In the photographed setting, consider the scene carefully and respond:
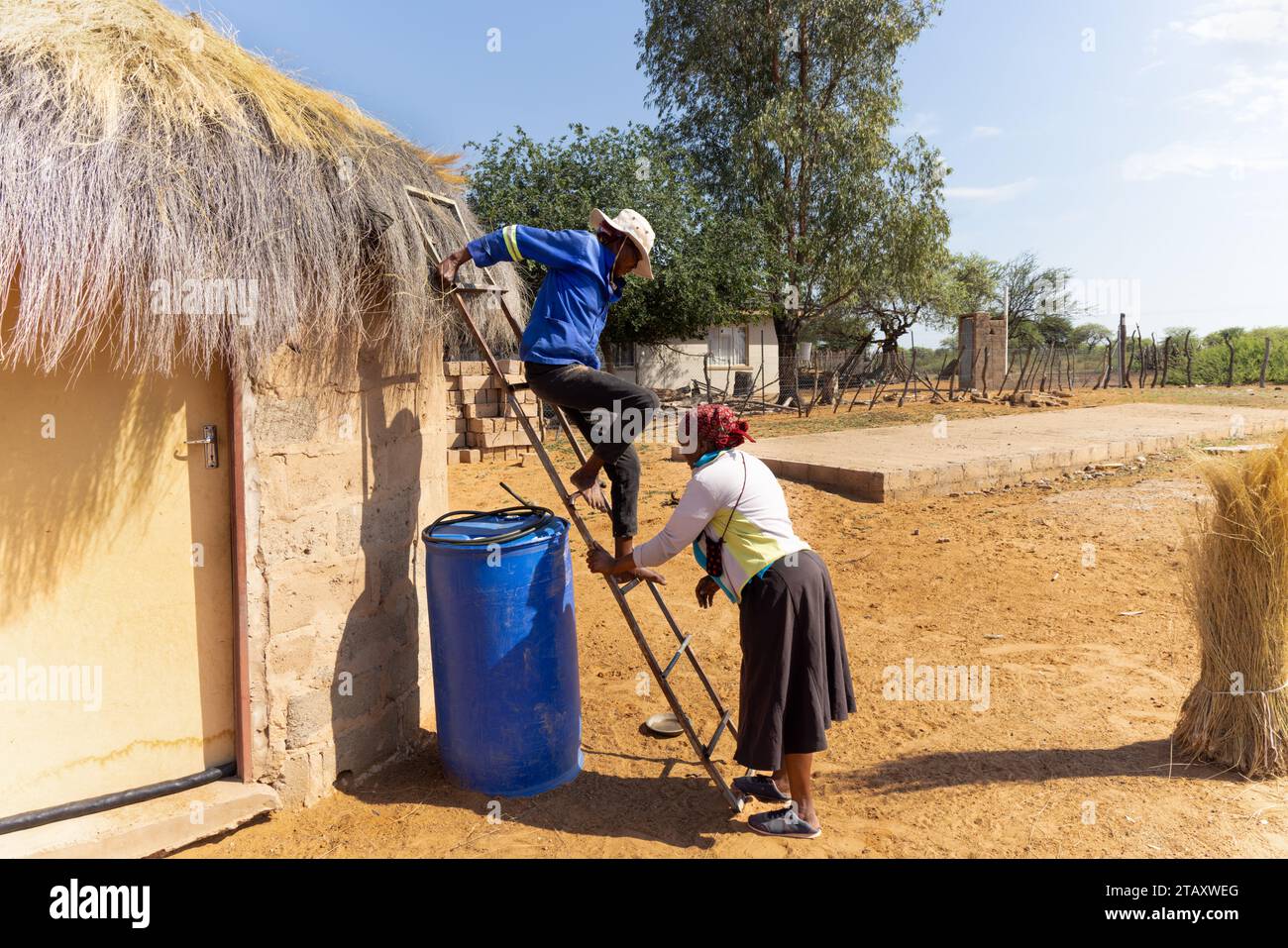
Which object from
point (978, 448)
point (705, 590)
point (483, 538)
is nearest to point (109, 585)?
point (483, 538)

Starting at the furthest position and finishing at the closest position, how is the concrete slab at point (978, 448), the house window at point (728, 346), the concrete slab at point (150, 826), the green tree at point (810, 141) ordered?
the house window at point (728, 346) → the green tree at point (810, 141) → the concrete slab at point (978, 448) → the concrete slab at point (150, 826)

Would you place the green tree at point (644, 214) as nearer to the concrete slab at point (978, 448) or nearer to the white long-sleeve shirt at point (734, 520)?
the concrete slab at point (978, 448)

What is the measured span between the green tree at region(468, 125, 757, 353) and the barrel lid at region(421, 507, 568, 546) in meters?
13.3

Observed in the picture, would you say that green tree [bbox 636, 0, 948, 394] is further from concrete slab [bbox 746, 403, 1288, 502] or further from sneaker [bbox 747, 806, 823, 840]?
sneaker [bbox 747, 806, 823, 840]

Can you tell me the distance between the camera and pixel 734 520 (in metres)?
3.26

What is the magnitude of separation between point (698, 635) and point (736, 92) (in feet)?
66.7

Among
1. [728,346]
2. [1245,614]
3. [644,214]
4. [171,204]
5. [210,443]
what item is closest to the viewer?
[171,204]

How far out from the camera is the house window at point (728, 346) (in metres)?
26.1

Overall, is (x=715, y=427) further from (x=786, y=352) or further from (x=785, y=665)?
(x=786, y=352)

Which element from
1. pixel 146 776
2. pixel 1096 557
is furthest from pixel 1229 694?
pixel 146 776

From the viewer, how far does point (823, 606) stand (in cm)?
327

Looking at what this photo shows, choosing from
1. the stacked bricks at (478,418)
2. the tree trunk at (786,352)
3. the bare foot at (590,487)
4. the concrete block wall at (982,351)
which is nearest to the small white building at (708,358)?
the tree trunk at (786,352)

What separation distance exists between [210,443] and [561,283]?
158cm

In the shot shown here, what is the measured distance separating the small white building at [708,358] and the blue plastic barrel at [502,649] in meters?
17.9
